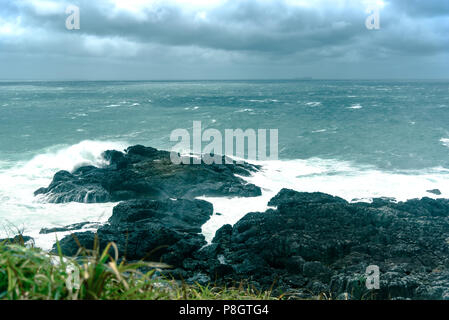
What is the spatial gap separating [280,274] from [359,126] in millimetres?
43018

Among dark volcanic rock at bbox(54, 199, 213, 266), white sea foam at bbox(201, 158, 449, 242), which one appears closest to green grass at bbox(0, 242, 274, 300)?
dark volcanic rock at bbox(54, 199, 213, 266)

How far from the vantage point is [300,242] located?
12531mm

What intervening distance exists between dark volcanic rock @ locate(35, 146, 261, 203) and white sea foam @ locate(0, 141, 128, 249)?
79 centimetres

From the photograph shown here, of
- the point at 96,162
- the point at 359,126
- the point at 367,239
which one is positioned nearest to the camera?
the point at 367,239

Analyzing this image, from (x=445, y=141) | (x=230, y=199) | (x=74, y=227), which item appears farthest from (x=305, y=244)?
(x=445, y=141)

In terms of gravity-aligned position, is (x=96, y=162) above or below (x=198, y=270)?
above

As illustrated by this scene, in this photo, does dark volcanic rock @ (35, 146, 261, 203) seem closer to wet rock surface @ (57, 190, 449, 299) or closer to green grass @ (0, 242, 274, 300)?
wet rock surface @ (57, 190, 449, 299)

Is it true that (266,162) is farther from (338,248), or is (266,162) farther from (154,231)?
(154,231)

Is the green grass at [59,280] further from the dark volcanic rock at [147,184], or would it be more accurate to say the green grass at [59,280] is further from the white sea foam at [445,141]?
the white sea foam at [445,141]

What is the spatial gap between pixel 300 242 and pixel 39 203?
1373 centimetres

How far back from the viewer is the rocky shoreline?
10.6 metres
